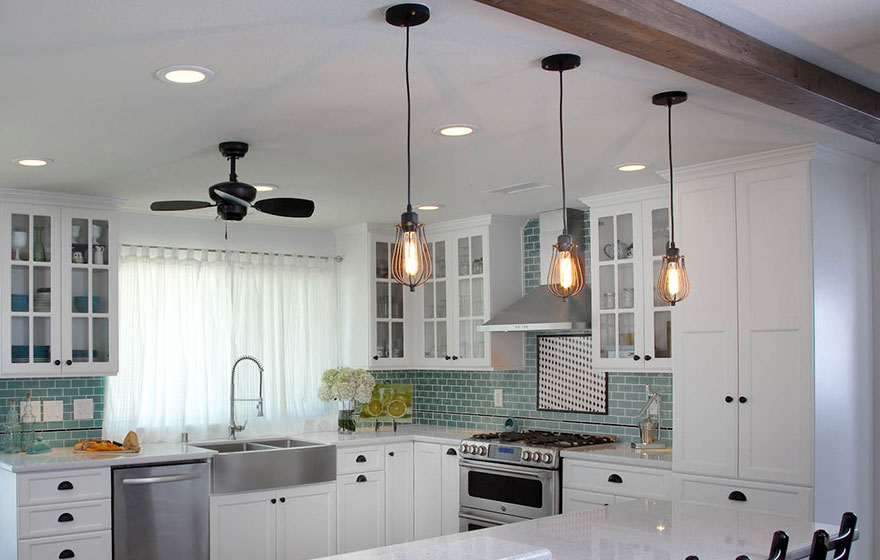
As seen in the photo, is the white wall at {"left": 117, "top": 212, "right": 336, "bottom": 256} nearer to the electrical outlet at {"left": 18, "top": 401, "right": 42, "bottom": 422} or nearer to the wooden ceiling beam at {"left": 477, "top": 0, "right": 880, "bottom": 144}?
the electrical outlet at {"left": 18, "top": 401, "right": 42, "bottom": 422}

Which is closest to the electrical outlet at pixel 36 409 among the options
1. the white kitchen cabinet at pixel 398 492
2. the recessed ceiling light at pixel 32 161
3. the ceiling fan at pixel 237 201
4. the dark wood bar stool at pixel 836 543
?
the recessed ceiling light at pixel 32 161

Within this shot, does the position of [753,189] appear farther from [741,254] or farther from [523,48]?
[523,48]

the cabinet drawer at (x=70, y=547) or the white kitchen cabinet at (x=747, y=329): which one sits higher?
the white kitchen cabinet at (x=747, y=329)

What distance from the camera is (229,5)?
243 cm

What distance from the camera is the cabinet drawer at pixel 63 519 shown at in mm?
4719

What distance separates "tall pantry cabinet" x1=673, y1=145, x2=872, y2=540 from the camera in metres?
4.17

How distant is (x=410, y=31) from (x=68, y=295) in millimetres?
3576

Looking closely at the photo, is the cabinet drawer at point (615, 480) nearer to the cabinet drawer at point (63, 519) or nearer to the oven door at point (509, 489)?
the oven door at point (509, 489)

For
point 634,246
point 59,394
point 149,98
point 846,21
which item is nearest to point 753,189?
point 634,246

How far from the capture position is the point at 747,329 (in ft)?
14.3

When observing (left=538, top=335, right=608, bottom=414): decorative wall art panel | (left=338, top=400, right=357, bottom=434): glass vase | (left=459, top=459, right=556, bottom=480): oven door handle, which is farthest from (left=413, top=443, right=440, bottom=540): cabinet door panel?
(left=538, top=335, right=608, bottom=414): decorative wall art panel

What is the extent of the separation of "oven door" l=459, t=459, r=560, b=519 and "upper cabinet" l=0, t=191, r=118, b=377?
2.40 meters

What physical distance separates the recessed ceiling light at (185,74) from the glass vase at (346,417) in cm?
380

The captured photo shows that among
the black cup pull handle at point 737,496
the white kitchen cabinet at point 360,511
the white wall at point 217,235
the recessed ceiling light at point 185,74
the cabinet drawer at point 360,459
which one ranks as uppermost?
the recessed ceiling light at point 185,74
